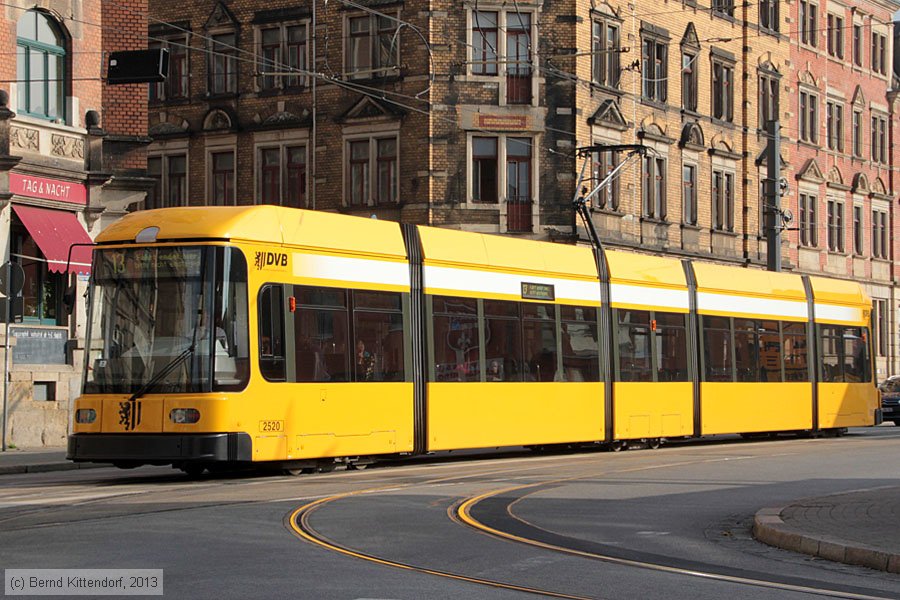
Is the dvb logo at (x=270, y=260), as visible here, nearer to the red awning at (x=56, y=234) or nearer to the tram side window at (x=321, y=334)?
the tram side window at (x=321, y=334)

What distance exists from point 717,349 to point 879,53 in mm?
38162

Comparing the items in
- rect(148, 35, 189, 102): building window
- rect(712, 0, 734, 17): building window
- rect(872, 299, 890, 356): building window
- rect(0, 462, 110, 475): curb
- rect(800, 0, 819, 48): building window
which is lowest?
rect(0, 462, 110, 475): curb

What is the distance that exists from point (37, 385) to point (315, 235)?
1077 cm

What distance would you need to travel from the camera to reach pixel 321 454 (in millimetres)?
18906

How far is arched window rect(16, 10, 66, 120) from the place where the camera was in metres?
28.0

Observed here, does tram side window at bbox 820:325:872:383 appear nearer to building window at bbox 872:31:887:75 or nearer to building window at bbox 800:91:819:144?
building window at bbox 800:91:819:144

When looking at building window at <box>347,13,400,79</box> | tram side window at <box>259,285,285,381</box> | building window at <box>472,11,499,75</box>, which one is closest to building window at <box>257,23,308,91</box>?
building window at <box>347,13,400,79</box>

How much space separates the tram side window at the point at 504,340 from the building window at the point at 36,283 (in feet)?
31.1

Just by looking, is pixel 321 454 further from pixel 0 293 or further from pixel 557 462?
pixel 0 293

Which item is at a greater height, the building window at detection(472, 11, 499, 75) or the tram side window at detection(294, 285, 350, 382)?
the building window at detection(472, 11, 499, 75)

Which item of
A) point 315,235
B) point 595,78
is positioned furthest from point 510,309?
point 595,78

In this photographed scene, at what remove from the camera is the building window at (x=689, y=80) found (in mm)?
48875

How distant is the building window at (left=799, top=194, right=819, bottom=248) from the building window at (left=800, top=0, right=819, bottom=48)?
550 cm

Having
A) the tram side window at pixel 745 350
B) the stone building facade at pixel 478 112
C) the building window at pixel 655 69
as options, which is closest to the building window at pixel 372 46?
the stone building facade at pixel 478 112
